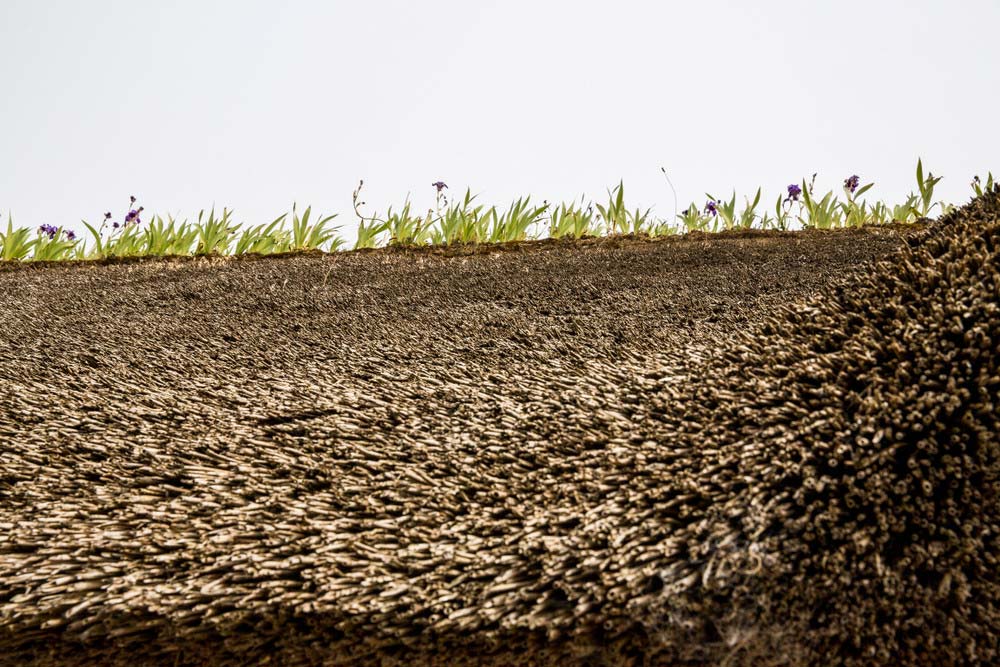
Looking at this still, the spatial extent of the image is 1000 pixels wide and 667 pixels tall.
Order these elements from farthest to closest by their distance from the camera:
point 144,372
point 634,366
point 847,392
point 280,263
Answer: point 280,263, point 144,372, point 634,366, point 847,392

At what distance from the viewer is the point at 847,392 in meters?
1.12

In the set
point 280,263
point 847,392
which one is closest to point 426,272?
point 280,263

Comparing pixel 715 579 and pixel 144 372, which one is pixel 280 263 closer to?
pixel 144 372

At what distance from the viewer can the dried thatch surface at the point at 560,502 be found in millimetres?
977

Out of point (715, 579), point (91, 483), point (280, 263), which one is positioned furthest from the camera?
point (280, 263)

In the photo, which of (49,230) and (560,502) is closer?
(560,502)

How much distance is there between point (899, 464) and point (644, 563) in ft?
1.10

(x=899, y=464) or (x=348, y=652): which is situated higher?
(x=899, y=464)

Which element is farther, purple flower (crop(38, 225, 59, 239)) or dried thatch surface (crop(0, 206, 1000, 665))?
purple flower (crop(38, 225, 59, 239))

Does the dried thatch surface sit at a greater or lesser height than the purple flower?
lesser

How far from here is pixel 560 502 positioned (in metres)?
1.07

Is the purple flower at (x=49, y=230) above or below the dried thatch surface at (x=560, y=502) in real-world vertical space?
above

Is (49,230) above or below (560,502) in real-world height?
above

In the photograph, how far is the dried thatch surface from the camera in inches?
38.4
